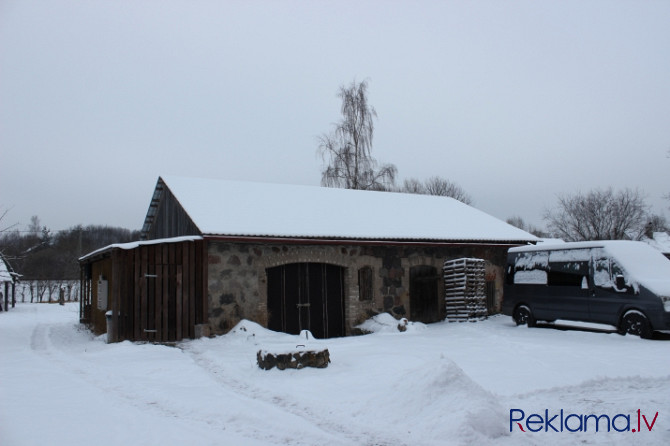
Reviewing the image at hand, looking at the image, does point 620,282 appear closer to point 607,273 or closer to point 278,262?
point 607,273

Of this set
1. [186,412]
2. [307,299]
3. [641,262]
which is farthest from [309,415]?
[641,262]

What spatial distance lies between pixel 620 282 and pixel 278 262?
788 centimetres

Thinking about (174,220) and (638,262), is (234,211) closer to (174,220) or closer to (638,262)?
(174,220)

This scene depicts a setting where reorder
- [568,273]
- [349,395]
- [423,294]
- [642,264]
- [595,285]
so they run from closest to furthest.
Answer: [349,395] → [642,264] → [595,285] → [568,273] → [423,294]

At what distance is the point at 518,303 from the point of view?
14477 millimetres

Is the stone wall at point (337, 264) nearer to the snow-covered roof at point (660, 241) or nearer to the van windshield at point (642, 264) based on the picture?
the van windshield at point (642, 264)

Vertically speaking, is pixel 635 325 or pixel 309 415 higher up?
pixel 635 325

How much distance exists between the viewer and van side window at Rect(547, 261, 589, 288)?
12.6 meters

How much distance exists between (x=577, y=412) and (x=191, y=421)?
430 cm

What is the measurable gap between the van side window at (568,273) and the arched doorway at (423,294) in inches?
149

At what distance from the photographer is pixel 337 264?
1465 centimetres

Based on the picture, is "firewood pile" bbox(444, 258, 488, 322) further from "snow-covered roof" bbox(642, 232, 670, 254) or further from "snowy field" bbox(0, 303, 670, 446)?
"snow-covered roof" bbox(642, 232, 670, 254)

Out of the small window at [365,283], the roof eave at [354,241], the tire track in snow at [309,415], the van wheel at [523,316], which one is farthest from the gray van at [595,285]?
the tire track in snow at [309,415]

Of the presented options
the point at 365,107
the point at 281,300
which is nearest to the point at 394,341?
the point at 281,300
